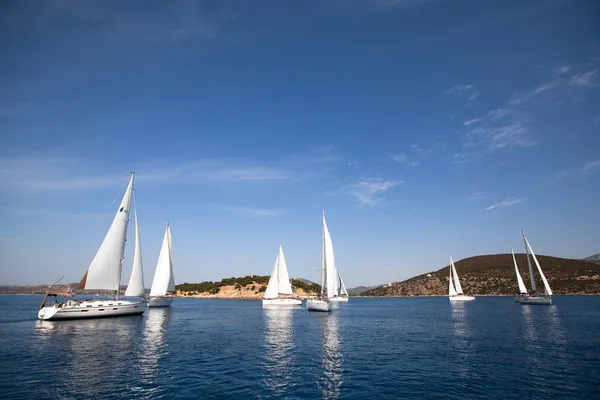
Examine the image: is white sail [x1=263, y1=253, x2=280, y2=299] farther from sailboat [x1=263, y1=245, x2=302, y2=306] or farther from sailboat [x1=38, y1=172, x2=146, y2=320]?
sailboat [x1=38, y1=172, x2=146, y2=320]

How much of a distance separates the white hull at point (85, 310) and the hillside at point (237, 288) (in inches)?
4390

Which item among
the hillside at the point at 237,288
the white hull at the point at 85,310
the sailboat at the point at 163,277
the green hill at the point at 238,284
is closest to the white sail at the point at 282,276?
the sailboat at the point at 163,277

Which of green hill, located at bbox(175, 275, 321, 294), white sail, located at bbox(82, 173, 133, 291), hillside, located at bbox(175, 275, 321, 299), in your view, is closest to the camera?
white sail, located at bbox(82, 173, 133, 291)

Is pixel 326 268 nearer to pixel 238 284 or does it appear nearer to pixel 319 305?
pixel 319 305

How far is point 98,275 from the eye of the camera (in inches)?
2124

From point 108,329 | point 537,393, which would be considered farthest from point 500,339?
point 108,329

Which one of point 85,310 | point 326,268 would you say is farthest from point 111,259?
point 326,268

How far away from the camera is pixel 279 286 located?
9412 centimetres

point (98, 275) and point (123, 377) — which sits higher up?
point (98, 275)

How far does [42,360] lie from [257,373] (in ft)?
59.4

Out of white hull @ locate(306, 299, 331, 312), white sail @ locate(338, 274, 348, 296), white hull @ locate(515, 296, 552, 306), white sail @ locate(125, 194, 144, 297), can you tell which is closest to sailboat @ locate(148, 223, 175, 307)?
white sail @ locate(125, 194, 144, 297)

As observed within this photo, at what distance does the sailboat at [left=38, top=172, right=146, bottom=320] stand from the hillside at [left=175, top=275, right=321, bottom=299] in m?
114

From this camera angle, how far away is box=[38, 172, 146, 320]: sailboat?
2047 inches

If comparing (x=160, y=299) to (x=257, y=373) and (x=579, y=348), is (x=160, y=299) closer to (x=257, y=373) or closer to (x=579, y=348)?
(x=257, y=373)
